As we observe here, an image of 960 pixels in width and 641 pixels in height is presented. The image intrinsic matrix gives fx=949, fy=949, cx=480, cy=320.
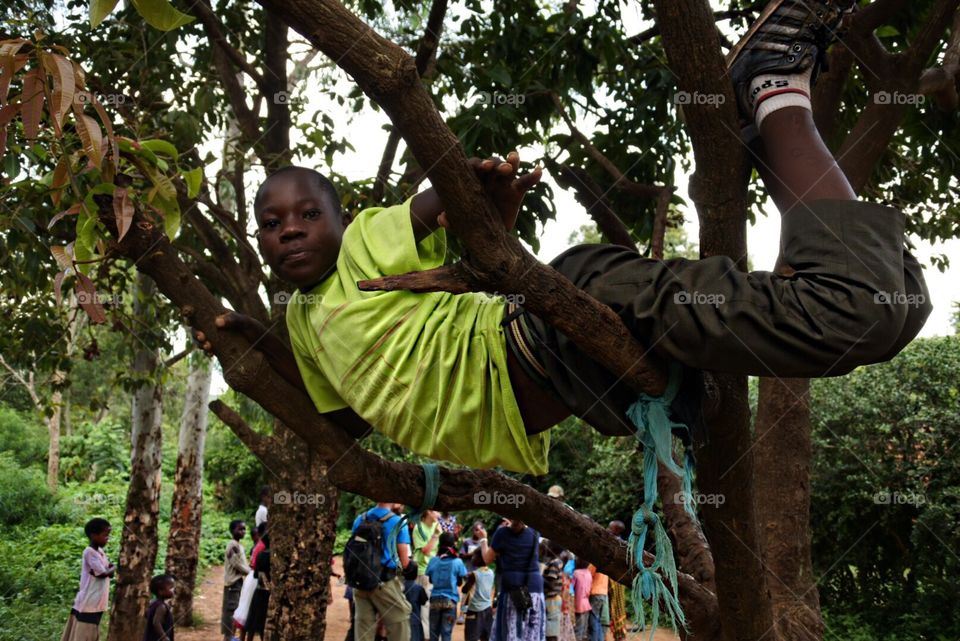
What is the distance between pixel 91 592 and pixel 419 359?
6239mm

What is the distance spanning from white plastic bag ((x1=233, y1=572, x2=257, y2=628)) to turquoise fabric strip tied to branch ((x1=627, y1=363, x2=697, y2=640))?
6.75m

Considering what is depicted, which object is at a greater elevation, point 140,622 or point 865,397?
point 865,397

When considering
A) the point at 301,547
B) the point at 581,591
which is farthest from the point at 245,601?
the point at 581,591

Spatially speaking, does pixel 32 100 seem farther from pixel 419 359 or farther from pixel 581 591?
pixel 581 591

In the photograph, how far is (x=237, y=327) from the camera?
2273mm

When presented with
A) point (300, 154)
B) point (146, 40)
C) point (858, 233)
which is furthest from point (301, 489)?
point (858, 233)

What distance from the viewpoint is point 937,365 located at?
1004 centimetres

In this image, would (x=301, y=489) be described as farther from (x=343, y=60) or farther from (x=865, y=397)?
(x=865, y=397)

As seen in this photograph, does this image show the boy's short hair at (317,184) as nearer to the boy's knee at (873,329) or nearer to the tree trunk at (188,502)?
the boy's knee at (873,329)

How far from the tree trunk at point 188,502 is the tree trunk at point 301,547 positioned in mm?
4359

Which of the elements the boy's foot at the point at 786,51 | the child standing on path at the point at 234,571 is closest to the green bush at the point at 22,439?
the child standing on path at the point at 234,571

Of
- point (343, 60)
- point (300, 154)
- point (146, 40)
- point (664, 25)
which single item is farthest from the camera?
point (300, 154)

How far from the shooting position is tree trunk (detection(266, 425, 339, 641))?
5.54 meters

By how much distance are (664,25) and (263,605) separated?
7463mm
